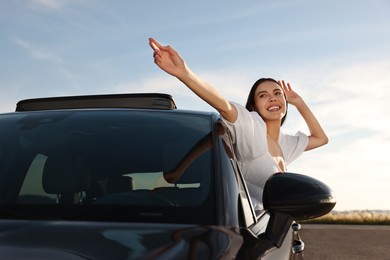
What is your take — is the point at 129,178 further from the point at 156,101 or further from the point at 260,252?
the point at 156,101

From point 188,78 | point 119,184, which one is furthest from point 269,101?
point 119,184

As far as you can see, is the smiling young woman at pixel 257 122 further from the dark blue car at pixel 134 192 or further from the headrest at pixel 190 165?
the headrest at pixel 190 165

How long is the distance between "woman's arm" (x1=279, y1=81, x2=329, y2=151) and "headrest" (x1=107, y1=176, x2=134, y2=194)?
3.30 metres

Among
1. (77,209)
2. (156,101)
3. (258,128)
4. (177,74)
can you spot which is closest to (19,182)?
(77,209)

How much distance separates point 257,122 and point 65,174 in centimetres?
170

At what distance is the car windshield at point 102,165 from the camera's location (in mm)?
2438

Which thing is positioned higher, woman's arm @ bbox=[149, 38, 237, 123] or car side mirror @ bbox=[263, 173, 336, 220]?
woman's arm @ bbox=[149, 38, 237, 123]

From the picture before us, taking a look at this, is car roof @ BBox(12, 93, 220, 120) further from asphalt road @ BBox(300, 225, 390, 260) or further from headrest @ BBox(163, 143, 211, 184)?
asphalt road @ BBox(300, 225, 390, 260)

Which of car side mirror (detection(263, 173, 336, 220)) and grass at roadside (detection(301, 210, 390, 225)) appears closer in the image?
car side mirror (detection(263, 173, 336, 220))

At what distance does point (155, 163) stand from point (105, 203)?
1.30 ft

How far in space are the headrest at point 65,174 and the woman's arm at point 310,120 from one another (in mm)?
3242

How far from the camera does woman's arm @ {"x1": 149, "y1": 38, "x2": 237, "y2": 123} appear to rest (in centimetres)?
360

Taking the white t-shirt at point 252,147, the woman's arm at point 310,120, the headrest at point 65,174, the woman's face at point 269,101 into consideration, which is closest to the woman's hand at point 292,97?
the woman's arm at point 310,120

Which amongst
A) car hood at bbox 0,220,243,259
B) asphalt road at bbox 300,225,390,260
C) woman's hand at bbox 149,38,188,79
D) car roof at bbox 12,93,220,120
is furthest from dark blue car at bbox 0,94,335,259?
asphalt road at bbox 300,225,390,260
